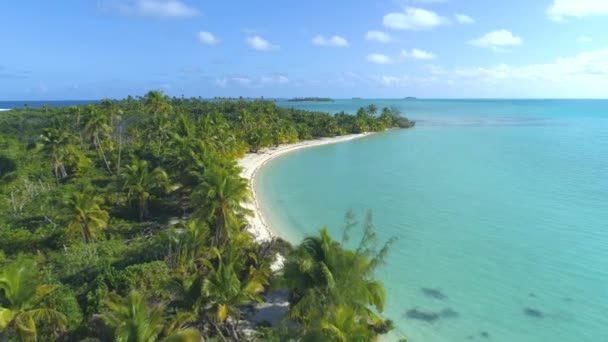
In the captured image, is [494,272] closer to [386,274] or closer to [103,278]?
[386,274]

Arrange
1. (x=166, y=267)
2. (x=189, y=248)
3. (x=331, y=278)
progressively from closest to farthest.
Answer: (x=331, y=278) < (x=166, y=267) < (x=189, y=248)

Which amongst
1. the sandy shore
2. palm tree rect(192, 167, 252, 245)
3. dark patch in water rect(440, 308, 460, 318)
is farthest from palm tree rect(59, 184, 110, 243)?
dark patch in water rect(440, 308, 460, 318)

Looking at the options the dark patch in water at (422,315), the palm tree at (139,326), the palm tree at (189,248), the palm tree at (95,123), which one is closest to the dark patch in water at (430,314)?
the dark patch in water at (422,315)

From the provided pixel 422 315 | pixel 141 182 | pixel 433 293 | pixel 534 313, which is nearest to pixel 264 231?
pixel 141 182

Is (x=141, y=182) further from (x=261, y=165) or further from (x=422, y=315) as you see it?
(x=261, y=165)

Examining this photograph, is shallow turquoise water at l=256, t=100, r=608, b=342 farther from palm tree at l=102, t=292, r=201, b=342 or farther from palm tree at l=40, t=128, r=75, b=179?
palm tree at l=40, t=128, r=75, b=179

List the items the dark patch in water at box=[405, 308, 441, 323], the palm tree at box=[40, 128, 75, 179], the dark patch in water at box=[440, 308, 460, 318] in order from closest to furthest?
the dark patch in water at box=[405, 308, 441, 323], the dark patch in water at box=[440, 308, 460, 318], the palm tree at box=[40, 128, 75, 179]

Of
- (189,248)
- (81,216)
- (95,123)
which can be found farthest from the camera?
(95,123)
